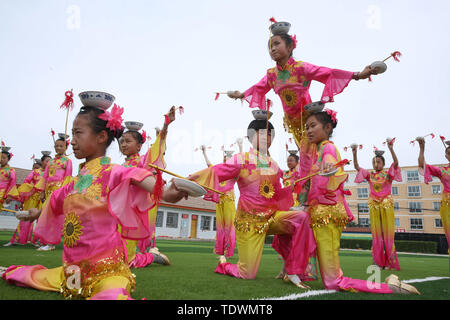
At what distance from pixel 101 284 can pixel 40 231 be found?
94 cm

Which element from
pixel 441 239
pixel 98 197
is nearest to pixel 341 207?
pixel 98 197

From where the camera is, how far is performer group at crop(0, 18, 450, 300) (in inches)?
86.7

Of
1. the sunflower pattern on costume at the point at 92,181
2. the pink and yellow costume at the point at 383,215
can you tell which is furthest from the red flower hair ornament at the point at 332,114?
the pink and yellow costume at the point at 383,215

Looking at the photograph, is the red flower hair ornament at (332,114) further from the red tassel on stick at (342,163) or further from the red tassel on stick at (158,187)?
the red tassel on stick at (158,187)

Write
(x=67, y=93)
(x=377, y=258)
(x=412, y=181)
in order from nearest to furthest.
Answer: (x=67, y=93) < (x=377, y=258) < (x=412, y=181)

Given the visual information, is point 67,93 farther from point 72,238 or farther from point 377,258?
point 377,258

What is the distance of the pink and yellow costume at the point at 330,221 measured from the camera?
308 cm

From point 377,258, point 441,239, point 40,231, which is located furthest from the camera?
point 441,239

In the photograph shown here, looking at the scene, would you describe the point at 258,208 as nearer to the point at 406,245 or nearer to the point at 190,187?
the point at 190,187

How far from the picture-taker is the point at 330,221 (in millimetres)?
3209

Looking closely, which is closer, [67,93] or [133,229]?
[133,229]

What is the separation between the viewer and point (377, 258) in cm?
676

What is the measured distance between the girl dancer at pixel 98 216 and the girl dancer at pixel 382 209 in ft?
17.6

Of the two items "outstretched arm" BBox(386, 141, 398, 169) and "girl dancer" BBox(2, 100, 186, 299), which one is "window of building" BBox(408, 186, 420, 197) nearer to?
"outstretched arm" BBox(386, 141, 398, 169)
